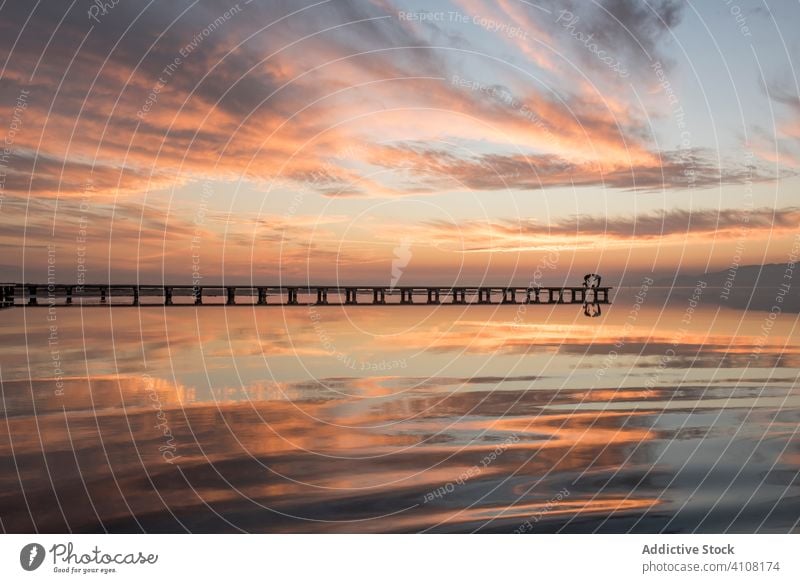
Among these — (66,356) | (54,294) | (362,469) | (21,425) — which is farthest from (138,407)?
(54,294)

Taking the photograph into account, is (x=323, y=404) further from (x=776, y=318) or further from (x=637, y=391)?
(x=776, y=318)

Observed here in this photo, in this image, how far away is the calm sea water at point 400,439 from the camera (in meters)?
18.1

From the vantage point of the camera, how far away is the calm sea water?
59.5 feet

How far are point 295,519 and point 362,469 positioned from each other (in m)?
3.41
